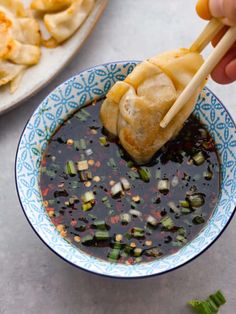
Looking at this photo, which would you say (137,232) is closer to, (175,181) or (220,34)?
(175,181)

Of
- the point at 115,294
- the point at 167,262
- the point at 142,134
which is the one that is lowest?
the point at 115,294

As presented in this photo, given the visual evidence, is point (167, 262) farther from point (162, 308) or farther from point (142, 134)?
point (142, 134)

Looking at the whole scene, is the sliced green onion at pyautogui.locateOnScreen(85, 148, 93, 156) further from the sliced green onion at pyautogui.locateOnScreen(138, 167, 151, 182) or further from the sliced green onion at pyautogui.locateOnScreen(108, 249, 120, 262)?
the sliced green onion at pyautogui.locateOnScreen(108, 249, 120, 262)

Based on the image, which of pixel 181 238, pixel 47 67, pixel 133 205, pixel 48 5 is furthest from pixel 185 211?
pixel 48 5

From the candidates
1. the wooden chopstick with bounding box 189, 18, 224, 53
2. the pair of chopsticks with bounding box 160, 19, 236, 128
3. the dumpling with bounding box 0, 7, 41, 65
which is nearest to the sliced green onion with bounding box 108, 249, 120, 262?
the pair of chopsticks with bounding box 160, 19, 236, 128

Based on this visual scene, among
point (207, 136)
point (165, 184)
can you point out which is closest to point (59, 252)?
point (165, 184)

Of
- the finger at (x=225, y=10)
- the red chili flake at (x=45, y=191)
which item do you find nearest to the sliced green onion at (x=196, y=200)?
the red chili flake at (x=45, y=191)

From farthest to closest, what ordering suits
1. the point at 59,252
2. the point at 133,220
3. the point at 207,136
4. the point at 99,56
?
the point at 99,56, the point at 207,136, the point at 133,220, the point at 59,252

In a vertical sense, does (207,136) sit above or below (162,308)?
above
